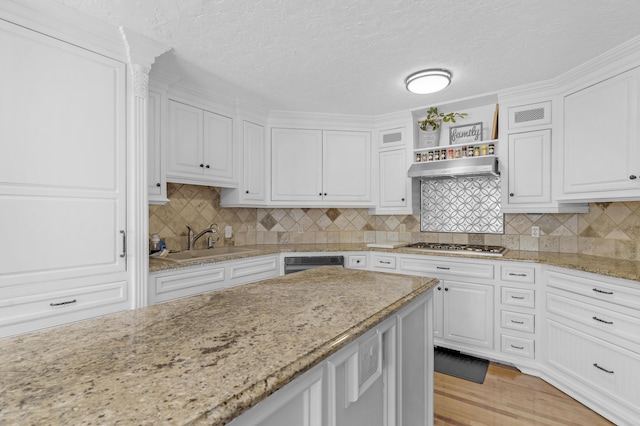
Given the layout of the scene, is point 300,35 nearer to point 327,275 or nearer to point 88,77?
point 88,77

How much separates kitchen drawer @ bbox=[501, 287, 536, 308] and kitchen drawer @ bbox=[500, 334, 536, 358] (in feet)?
0.91

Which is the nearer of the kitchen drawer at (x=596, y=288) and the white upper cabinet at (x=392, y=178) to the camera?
the kitchen drawer at (x=596, y=288)

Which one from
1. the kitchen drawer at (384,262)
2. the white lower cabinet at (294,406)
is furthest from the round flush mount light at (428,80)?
the white lower cabinet at (294,406)

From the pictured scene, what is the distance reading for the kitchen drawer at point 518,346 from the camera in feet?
8.54

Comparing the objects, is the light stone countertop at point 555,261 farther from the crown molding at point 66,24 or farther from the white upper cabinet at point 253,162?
the crown molding at point 66,24

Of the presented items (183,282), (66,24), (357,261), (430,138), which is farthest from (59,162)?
(430,138)

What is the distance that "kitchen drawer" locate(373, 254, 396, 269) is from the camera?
3.29m

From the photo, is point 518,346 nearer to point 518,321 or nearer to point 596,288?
point 518,321

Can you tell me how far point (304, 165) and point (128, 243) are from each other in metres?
2.05

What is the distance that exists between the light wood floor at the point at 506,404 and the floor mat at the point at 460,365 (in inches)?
2.8

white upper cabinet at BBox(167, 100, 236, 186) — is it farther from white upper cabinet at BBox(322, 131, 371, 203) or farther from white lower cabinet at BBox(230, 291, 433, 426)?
white lower cabinet at BBox(230, 291, 433, 426)

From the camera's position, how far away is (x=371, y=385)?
1.15 meters

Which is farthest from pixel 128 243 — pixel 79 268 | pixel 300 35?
pixel 300 35

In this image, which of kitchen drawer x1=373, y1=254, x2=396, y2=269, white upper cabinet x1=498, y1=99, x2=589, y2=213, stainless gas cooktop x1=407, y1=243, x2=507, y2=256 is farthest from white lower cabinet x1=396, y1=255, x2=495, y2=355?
white upper cabinet x1=498, y1=99, x2=589, y2=213
